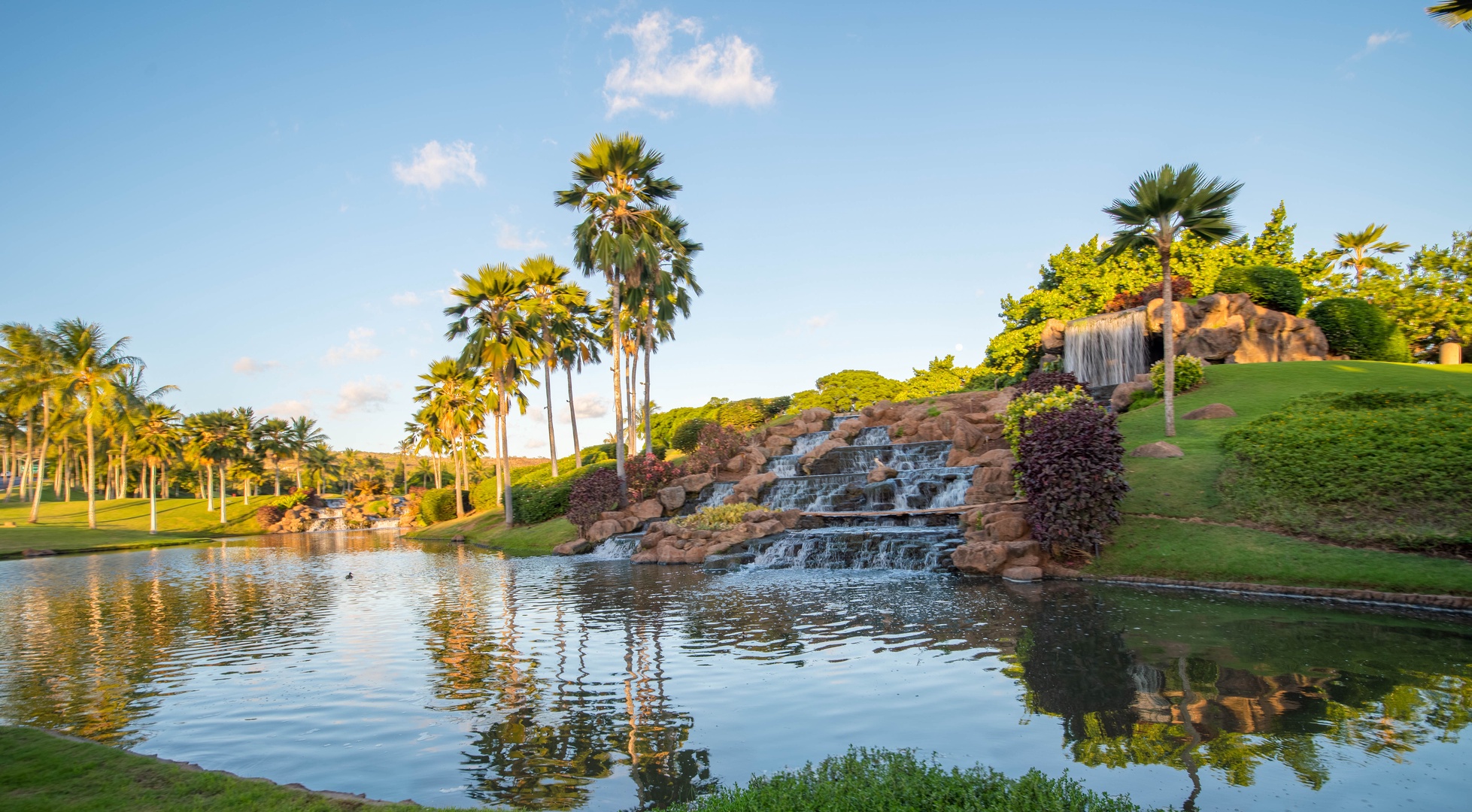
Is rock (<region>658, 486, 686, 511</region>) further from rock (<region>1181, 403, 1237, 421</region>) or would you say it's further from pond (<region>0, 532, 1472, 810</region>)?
rock (<region>1181, 403, 1237, 421</region>)

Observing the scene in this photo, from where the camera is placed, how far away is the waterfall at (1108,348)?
35191 millimetres

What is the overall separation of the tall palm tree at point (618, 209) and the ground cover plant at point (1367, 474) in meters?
22.4

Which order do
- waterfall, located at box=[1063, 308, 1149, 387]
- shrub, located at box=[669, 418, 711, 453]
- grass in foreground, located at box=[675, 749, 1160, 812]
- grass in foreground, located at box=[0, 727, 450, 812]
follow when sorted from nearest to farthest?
grass in foreground, located at box=[675, 749, 1160, 812]
grass in foreground, located at box=[0, 727, 450, 812]
waterfall, located at box=[1063, 308, 1149, 387]
shrub, located at box=[669, 418, 711, 453]

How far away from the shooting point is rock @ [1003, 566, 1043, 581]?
16.6 m

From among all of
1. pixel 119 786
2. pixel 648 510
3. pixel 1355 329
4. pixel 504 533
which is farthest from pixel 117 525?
pixel 1355 329

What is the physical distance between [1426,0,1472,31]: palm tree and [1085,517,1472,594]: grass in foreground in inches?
362

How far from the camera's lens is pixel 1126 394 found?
96.3 feet

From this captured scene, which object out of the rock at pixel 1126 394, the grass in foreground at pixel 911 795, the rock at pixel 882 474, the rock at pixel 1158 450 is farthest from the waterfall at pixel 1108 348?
the grass in foreground at pixel 911 795

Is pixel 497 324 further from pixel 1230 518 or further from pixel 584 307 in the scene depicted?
pixel 1230 518

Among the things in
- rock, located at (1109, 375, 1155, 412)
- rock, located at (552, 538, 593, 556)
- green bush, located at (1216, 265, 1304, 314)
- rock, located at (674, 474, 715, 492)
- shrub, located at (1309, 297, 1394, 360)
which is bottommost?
rock, located at (552, 538, 593, 556)

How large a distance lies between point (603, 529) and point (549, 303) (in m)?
18.3

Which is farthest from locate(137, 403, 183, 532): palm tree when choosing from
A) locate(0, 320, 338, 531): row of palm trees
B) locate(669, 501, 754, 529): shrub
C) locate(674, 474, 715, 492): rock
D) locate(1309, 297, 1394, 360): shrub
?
locate(1309, 297, 1394, 360): shrub

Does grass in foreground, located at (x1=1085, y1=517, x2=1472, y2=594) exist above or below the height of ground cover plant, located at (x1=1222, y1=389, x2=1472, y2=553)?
below

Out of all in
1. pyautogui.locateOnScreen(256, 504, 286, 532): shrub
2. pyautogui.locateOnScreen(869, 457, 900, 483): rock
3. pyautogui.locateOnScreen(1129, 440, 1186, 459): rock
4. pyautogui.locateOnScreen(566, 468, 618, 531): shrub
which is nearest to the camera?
pyautogui.locateOnScreen(1129, 440, 1186, 459): rock
